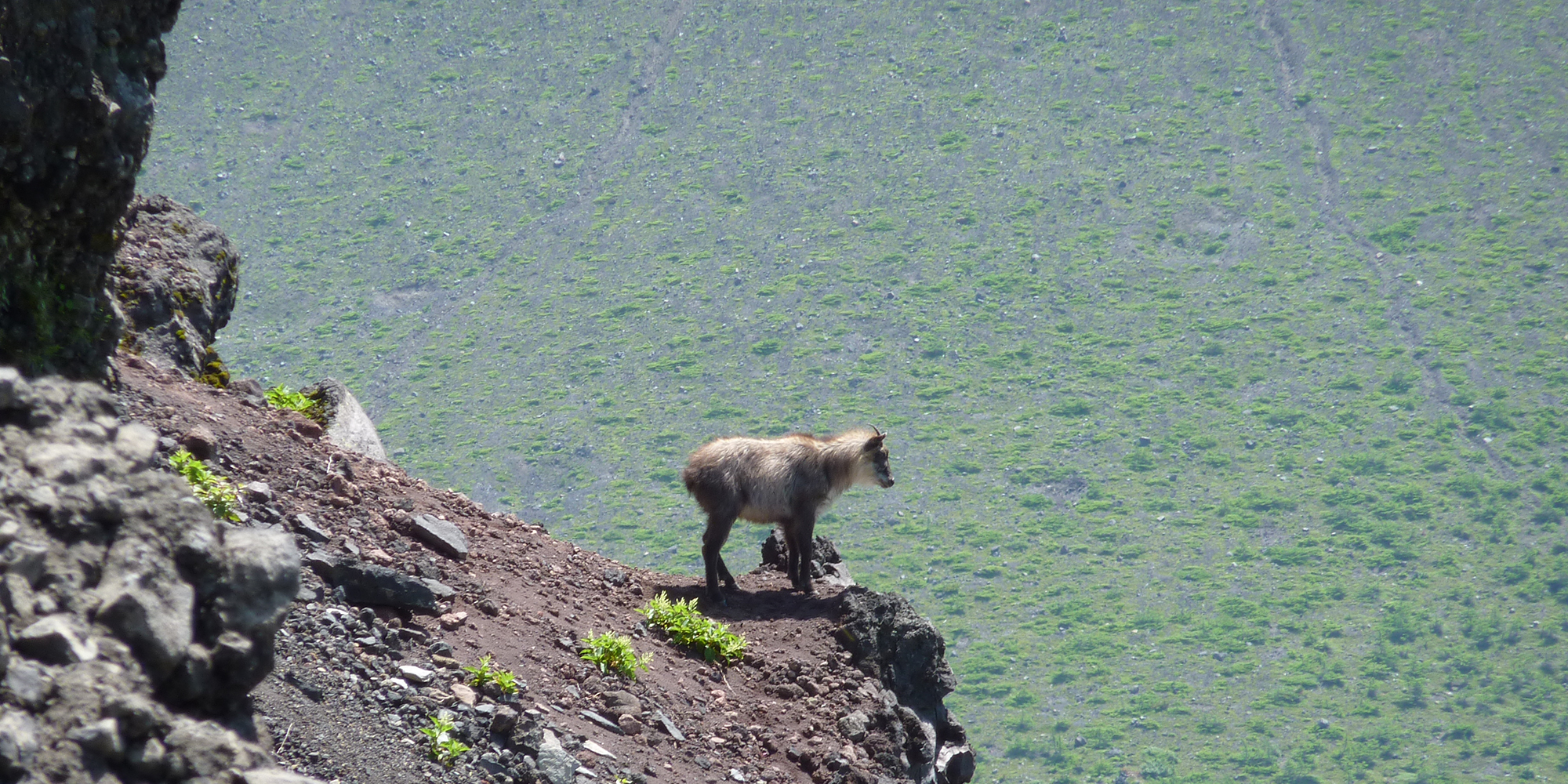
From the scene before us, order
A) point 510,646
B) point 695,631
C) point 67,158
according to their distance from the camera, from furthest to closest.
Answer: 1. point 695,631
2. point 510,646
3. point 67,158

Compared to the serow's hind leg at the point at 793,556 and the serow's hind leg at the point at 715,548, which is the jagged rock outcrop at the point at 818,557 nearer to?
the serow's hind leg at the point at 793,556

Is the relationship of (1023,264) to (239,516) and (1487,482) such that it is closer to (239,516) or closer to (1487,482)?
(1487,482)

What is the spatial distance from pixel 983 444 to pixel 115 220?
6721 cm

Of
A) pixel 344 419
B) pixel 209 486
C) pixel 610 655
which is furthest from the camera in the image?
pixel 344 419

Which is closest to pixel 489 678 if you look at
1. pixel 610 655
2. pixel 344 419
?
pixel 610 655

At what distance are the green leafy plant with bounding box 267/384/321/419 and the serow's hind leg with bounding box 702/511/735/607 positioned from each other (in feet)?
13.8

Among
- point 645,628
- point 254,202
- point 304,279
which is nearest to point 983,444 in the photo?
point 304,279

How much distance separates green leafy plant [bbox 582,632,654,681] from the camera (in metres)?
11.3

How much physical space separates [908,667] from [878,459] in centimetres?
372

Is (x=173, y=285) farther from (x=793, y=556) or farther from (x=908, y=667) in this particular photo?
(x=908, y=667)

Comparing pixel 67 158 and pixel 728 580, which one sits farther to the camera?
pixel 728 580

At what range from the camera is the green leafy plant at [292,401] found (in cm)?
1388

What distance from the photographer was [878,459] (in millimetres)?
16938

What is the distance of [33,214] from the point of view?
299 inches
